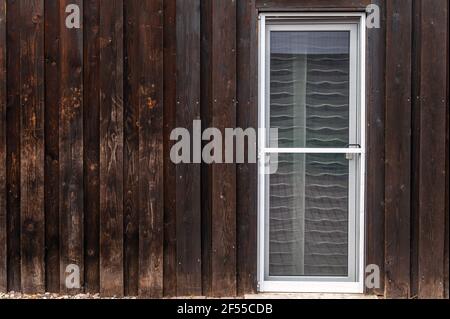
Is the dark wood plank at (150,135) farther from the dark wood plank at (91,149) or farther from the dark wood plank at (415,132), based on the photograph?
the dark wood plank at (415,132)

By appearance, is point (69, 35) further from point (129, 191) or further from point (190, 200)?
point (190, 200)

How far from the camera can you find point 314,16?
381 cm

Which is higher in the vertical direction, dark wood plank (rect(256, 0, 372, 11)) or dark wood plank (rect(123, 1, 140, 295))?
dark wood plank (rect(256, 0, 372, 11))

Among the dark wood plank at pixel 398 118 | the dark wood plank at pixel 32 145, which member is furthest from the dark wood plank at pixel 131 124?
the dark wood plank at pixel 398 118

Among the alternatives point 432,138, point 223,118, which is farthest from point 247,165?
point 432,138

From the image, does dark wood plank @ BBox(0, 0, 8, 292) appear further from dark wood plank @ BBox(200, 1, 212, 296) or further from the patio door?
the patio door

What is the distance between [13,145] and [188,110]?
153 centimetres

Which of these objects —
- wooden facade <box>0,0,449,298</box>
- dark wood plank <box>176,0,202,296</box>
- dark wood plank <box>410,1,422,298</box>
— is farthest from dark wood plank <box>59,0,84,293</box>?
dark wood plank <box>410,1,422,298</box>

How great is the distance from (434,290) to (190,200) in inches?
85.9

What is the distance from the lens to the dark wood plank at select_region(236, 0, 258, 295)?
149 inches

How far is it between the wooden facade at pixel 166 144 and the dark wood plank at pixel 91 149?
0.04ft

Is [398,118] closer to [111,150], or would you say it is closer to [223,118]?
[223,118]

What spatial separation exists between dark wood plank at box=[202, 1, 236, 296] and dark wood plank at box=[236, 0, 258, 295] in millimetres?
53

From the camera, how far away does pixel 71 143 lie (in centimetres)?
383
